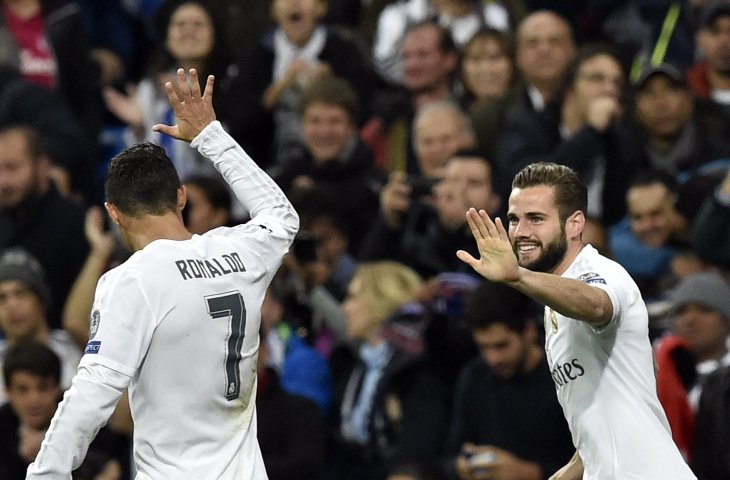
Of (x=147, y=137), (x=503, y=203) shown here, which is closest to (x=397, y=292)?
(x=503, y=203)

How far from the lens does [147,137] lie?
12.5 meters

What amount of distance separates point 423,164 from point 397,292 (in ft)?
4.60

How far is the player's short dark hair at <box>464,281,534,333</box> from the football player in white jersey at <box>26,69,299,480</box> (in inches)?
95.1

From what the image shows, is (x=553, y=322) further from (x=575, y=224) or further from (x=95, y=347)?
(x=95, y=347)

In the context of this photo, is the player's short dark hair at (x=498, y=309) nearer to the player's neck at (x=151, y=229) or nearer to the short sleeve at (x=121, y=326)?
the player's neck at (x=151, y=229)

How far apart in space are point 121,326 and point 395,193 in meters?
4.65

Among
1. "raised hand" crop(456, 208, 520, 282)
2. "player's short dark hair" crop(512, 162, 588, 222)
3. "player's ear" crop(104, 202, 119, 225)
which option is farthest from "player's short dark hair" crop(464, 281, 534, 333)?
"player's ear" crop(104, 202, 119, 225)

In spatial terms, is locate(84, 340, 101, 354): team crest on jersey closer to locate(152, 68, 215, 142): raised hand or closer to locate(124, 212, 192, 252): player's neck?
locate(124, 212, 192, 252): player's neck

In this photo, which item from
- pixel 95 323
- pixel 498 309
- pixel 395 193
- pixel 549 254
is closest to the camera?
pixel 95 323

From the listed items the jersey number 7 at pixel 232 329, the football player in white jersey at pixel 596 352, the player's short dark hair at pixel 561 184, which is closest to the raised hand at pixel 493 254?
the football player in white jersey at pixel 596 352

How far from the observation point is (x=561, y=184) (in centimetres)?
657

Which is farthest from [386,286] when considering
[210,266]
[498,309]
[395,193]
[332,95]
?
[210,266]

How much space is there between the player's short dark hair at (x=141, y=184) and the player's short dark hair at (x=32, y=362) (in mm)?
3130

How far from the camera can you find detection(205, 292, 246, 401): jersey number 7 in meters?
6.38
